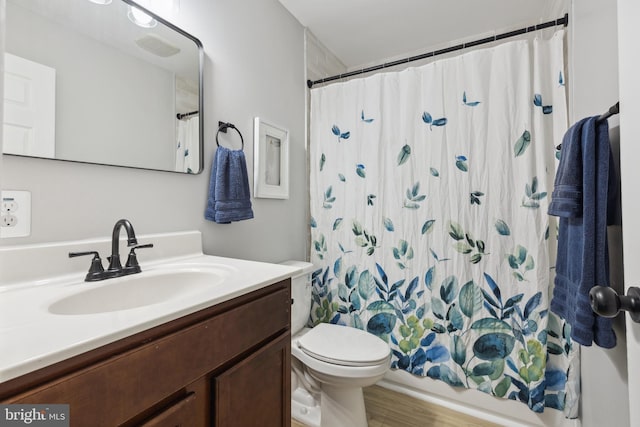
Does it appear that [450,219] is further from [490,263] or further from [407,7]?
[407,7]

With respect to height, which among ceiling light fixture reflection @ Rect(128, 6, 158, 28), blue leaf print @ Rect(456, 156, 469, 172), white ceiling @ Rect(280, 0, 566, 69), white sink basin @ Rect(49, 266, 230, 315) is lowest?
white sink basin @ Rect(49, 266, 230, 315)

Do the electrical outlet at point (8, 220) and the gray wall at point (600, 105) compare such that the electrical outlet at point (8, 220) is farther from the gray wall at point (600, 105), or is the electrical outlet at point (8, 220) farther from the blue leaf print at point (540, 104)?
the blue leaf print at point (540, 104)

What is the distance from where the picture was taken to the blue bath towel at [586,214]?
81 centimetres

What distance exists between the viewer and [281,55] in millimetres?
1817

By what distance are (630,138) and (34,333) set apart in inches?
44.6

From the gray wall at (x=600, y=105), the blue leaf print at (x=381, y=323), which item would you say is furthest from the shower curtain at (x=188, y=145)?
the gray wall at (x=600, y=105)

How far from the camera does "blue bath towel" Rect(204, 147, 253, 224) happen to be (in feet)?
4.18

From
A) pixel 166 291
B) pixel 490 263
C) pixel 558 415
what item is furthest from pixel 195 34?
pixel 558 415

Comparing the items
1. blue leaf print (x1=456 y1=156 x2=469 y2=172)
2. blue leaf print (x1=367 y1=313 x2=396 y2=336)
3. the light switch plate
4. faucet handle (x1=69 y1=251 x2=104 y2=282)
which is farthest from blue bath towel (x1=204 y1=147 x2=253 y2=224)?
blue leaf print (x1=456 y1=156 x2=469 y2=172)

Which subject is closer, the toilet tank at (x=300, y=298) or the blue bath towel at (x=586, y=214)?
the blue bath towel at (x=586, y=214)

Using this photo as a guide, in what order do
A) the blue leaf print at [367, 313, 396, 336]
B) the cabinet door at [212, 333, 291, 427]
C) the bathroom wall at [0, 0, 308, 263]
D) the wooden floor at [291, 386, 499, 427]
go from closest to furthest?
the cabinet door at [212, 333, 291, 427] → the bathroom wall at [0, 0, 308, 263] → the wooden floor at [291, 386, 499, 427] → the blue leaf print at [367, 313, 396, 336]

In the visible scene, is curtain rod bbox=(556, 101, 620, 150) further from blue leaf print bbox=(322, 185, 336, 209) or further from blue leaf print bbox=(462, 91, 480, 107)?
blue leaf print bbox=(322, 185, 336, 209)

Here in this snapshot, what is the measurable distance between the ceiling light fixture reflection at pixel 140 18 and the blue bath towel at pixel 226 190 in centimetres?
52

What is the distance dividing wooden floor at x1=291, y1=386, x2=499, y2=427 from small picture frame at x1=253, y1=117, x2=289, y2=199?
1.26 metres
